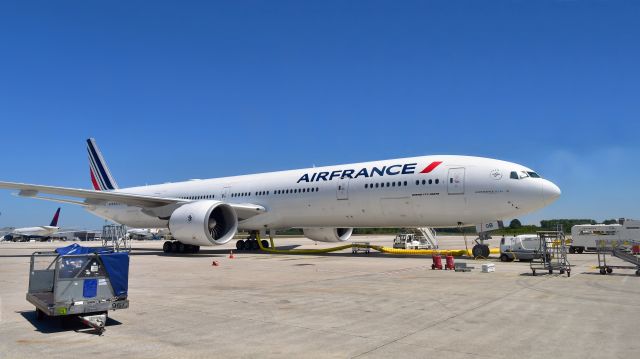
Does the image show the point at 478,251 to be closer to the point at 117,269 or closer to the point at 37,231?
the point at 117,269

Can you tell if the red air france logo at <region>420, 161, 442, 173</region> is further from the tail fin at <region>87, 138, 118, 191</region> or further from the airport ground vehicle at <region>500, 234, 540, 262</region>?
the tail fin at <region>87, 138, 118, 191</region>

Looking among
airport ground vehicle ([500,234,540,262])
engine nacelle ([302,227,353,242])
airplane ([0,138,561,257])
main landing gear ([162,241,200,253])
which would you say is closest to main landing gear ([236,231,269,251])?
airplane ([0,138,561,257])

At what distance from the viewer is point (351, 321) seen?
278 inches

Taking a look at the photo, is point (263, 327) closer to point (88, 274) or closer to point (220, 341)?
point (220, 341)

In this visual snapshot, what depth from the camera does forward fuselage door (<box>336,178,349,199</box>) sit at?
2206 centimetres

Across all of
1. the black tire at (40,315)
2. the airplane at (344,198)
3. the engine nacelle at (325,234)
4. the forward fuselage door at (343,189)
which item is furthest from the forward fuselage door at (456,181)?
the black tire at (40,315)

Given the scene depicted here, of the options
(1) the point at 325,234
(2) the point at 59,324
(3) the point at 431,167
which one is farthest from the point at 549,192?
(2) the point at 59,324

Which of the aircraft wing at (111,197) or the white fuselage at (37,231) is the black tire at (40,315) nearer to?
the aircraft wing at (111,197)

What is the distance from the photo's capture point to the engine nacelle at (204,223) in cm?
2239

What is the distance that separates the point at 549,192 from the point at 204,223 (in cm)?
1495

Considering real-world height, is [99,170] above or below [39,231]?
above

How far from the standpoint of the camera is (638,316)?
7.36 metres

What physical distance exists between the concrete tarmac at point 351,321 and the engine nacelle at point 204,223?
10169mm

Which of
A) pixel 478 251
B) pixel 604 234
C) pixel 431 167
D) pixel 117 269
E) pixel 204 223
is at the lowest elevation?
pixel 478 251
